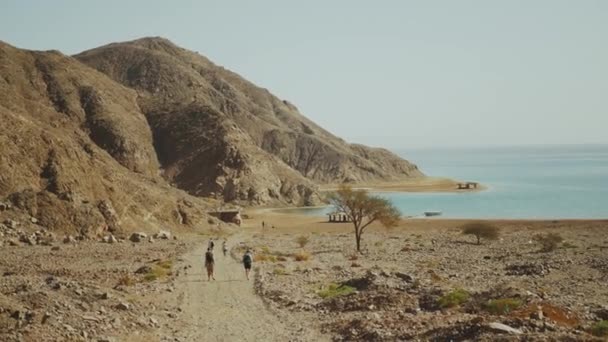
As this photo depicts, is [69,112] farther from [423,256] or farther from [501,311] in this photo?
[501,311]

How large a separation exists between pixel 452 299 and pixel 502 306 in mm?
2189

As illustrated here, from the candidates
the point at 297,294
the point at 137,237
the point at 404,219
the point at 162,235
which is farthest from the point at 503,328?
the point at 404,219

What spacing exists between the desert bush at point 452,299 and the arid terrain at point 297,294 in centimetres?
7

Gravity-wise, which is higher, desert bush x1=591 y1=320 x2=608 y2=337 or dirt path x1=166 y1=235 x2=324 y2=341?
desert bush x1=591 y1=320 x2=608 y2=337

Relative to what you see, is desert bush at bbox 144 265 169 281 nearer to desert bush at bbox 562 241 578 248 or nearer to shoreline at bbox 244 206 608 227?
desert bush at bbox 562 241 578 248

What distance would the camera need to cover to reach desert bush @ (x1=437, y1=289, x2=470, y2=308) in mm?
22734

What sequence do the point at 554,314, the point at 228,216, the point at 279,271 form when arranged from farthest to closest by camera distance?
1. the point at 228,216
2. the point at 279,271
3. the point at 554,314

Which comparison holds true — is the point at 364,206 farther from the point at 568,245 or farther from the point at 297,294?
the point at 297,294

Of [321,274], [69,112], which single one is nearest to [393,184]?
[69,112]

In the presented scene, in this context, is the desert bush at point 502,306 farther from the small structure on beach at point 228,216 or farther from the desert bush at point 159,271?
the small structure on beach at point 228,216

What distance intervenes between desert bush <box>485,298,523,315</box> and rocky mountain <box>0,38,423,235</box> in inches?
1709

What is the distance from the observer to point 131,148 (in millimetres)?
122625

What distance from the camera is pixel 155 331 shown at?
20.5 meters

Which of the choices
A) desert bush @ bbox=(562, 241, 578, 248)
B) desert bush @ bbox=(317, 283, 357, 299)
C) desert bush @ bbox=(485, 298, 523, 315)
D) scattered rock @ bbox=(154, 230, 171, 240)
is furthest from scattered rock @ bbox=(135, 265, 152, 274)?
desert bush @ bbox=(562, 241, 578, 248)
